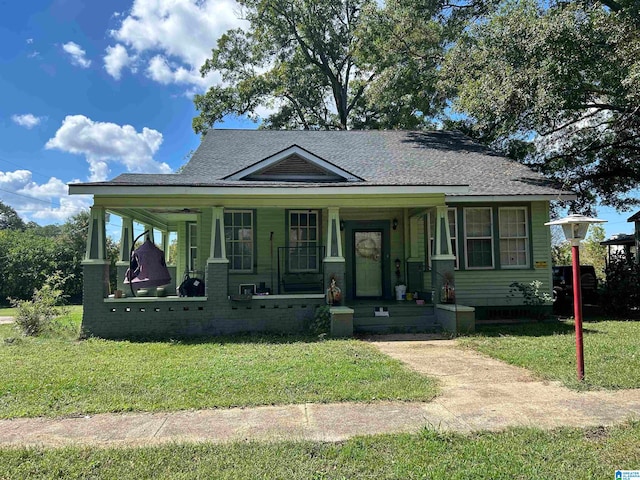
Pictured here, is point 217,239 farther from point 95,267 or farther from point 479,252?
point 479,252

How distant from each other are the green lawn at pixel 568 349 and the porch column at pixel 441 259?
4.28 ft

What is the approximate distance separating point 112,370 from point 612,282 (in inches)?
520

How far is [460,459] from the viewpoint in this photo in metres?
3.63

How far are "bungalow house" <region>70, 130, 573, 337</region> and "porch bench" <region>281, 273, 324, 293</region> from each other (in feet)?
0.10

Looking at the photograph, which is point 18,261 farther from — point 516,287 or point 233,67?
point 516,287

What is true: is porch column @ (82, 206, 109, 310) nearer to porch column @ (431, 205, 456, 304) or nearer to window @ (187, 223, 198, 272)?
window @ (187, 223, 198, 272)

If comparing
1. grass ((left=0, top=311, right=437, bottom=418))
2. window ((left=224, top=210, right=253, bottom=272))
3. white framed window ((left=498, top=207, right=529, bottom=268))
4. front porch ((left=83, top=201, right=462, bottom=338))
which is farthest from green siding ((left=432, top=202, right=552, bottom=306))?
window ((left=224, top=210, right=253, bottom=272))

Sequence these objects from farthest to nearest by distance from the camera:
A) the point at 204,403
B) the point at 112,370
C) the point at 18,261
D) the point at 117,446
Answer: the point at 18,261 → the point at 112,370 → the point at 204,403 → the point at 117,446

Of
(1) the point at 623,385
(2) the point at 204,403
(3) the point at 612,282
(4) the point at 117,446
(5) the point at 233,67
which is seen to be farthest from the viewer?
(5) the point at 233,67

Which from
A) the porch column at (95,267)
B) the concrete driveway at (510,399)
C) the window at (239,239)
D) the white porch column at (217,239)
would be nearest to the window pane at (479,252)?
the concrete driveway at (510,399)

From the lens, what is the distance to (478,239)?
12.4m

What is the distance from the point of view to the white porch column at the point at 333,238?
1038 cm

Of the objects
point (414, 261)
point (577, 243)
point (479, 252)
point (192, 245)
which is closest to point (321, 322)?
point (414, 261)

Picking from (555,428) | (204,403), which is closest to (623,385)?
(555,428)
